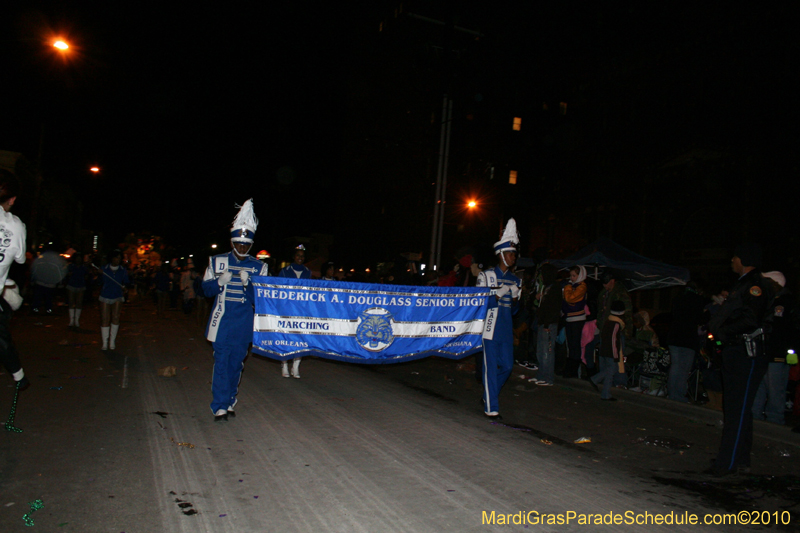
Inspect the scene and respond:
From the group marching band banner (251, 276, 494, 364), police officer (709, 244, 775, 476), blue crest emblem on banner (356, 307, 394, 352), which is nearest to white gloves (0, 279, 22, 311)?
marching band banner (251, 276, 494, 364)

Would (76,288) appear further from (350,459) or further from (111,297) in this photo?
(350,459)

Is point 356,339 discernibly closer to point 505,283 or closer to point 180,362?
point 505,283

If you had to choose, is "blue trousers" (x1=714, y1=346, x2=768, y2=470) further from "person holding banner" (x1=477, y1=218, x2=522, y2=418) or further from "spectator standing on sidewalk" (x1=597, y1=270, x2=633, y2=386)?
"spectator standing on sidewalk" (x1=597, y1=270, x2=633, y2=386)

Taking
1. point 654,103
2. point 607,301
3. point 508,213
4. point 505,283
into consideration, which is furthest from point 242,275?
point 508,213

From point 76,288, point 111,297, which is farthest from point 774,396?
point 76,288

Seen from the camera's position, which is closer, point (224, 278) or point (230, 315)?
point (224, 278)

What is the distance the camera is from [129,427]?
5.58 metres

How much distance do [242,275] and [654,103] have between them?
2803cm

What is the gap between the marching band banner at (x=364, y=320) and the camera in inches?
256

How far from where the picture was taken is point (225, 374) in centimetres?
603

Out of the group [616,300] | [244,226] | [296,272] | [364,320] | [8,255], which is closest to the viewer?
[8,255]

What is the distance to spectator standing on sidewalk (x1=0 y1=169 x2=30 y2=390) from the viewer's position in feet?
15.9

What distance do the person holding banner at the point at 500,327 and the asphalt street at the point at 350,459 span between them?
0.44 metres

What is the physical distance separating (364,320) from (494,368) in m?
1.82
